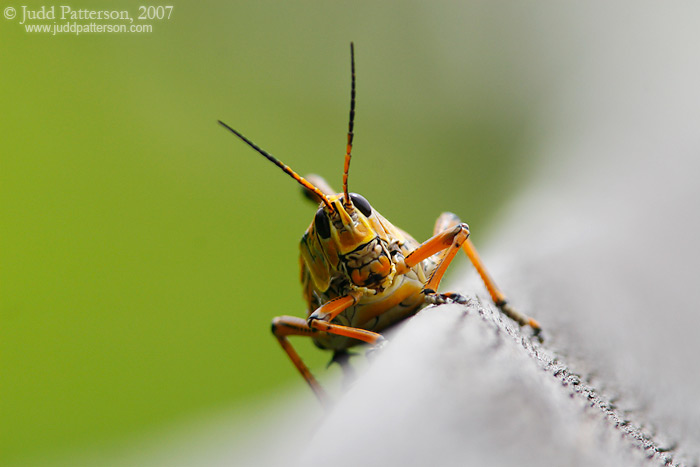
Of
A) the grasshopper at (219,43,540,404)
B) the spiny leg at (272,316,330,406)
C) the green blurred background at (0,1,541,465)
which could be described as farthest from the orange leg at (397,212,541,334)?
the green blurred background at (0,1,541,465)

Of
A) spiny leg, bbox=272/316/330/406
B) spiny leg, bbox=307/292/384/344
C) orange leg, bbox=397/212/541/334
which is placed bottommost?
spiny leg, bbox=272/316/330/406

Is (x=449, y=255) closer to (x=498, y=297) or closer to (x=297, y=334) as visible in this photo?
(x=498, y=297)

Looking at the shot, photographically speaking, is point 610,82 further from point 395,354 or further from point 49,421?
point 49,421

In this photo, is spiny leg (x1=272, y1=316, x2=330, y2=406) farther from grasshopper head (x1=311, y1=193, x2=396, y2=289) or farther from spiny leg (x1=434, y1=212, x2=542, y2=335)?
spiny leg (x1=434, y1=212, x2=542, y2=335)

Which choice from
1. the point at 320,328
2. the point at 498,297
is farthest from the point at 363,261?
the point at 498,297

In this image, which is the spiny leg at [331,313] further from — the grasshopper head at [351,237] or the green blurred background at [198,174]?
the green blurred background at [198,174]
